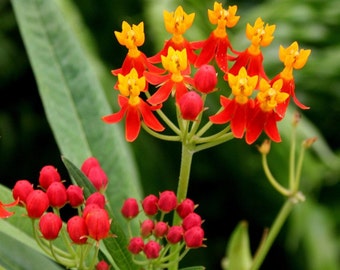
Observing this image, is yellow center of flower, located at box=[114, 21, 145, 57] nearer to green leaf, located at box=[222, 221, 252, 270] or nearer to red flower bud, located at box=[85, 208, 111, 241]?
red flower bud, located at box=[85, 208, 111, 241]

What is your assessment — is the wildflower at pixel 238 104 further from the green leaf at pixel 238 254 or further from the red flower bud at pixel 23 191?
the green leaf at pixel 238 254

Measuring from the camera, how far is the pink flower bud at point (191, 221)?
0.80m

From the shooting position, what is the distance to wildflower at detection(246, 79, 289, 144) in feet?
2.52

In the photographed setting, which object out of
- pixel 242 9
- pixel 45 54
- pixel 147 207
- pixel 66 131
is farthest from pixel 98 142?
pixel 242 9

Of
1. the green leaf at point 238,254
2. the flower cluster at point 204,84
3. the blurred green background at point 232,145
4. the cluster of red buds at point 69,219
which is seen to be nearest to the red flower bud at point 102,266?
the cluster of red buds at point 69,219

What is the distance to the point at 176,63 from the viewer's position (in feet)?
2.63

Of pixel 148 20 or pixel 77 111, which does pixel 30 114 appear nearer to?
pixel 148 20

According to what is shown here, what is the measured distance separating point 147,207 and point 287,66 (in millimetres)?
235

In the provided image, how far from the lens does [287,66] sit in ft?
2.72

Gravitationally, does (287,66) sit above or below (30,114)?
below

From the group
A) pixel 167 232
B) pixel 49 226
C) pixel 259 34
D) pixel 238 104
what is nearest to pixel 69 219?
pixel 49 226

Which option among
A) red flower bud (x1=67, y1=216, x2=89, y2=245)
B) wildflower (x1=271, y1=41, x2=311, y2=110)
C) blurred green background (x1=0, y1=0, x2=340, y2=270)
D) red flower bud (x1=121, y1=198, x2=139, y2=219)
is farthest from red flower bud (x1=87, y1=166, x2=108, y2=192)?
blurred green background (x1=0, y1=0, x2=340, y2=270)

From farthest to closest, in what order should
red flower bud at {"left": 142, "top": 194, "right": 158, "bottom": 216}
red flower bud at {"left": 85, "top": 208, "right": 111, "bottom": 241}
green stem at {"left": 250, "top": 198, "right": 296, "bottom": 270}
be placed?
1. green stem at {"left": 250, "top": 198, "right": 296, "bottom": 270}
2. red flower bud at {"left": 142, "top": 194, "right": 158, "bottom": 216}
3. red flower bud at {"left": 85, "top": 208, "right": 111, "bottom": 241}

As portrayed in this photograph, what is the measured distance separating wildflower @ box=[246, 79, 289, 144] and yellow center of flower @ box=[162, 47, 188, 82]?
A: 0.30 feet
